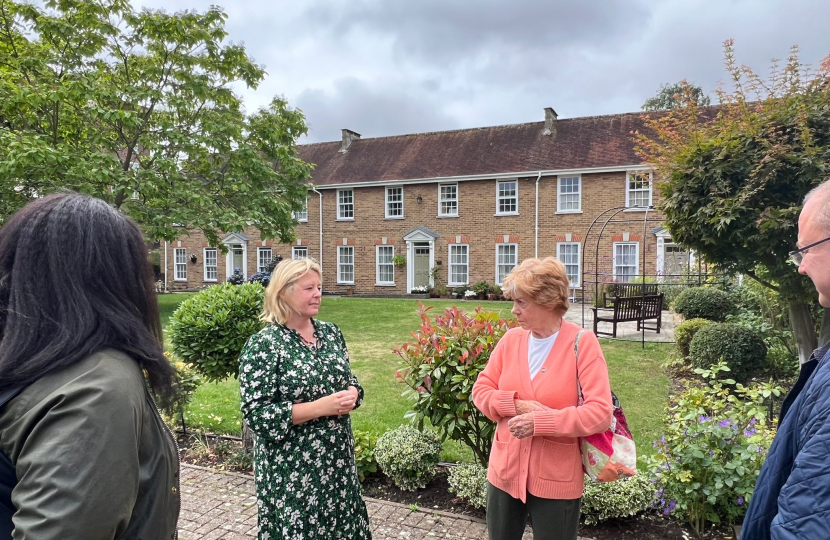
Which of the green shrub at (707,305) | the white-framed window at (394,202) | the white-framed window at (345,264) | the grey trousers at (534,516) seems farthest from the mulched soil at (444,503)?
the white-framed window at (345,264)

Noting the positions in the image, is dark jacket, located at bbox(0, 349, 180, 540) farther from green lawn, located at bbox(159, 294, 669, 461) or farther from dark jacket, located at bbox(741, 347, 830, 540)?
green lawn, located at bbox(159, 294, 669, 461)

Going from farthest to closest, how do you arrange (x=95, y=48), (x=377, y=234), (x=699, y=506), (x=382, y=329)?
1. (x=377, y=234)
2. (x=382, y=329)
3. (x=95, y=48)
4. (x=699, y=506)

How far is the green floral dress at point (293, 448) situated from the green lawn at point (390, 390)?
1760 millimetres

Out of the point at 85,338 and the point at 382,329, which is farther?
the point at 382,329

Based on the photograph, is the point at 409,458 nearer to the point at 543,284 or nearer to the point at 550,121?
the point at 543,284

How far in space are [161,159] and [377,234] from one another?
1272 cm

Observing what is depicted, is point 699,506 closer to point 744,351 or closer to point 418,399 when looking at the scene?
point 418,399

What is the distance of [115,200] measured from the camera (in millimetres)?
11984

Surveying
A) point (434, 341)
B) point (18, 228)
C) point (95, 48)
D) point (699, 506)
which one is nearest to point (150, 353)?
point (18, 228)

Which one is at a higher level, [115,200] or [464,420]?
[115,200]

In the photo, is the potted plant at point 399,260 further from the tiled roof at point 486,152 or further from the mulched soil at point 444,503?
the mulched soil at point 444,503

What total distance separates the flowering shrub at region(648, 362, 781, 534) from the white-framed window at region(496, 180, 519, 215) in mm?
18379

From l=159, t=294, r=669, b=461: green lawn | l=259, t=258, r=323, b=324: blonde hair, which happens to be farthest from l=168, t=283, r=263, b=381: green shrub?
l=259, t=258, r=323, b=324: blonde hair

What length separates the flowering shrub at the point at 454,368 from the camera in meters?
3.42
